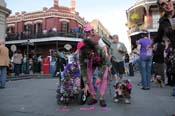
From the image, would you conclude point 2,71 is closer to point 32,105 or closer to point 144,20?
point 32,105

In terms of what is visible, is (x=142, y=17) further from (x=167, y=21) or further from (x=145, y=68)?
(x=167, y=21)

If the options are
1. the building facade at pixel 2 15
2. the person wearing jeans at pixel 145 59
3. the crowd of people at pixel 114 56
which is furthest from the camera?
the building facade at pixel 2 15

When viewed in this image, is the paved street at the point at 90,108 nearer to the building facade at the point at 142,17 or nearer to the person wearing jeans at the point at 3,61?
the person wearing jeans at the point at 3,61

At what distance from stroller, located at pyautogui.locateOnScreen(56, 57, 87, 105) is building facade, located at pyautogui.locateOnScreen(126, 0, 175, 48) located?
A: 29.2 metres

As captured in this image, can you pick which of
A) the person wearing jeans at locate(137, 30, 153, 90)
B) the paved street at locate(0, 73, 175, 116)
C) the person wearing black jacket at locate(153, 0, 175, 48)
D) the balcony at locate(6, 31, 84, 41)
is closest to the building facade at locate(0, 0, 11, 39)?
the person wearing jeans at locate(137, 30, 153, 90)

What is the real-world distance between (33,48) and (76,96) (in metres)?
38.4

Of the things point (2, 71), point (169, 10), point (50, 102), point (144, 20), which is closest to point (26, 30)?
point (144, 20)

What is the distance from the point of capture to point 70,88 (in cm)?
620

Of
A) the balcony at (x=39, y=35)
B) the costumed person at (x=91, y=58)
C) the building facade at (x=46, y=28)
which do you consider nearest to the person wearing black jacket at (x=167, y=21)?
the costumed person at (x=91, y=58)

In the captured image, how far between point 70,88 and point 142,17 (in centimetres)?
3266

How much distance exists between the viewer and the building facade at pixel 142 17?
35.4m

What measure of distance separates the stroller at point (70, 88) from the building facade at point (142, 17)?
29172mm

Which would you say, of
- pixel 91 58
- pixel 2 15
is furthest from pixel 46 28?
pixel 91 58

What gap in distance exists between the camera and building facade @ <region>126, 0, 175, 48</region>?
116 ft
